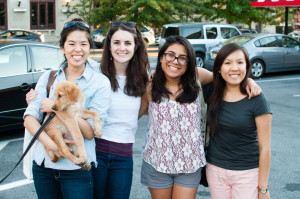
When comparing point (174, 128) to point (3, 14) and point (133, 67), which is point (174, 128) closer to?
point (133, 67)

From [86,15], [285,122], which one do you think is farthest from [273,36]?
[86,15]

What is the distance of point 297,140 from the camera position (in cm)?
614

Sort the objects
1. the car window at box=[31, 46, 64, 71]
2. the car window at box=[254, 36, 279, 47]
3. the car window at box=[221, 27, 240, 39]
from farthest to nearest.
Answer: the car window at box=[221, 27, 240, 39]
the car window at box=[254, 36, 279, 47]
the car window at box=[31, 46, 64, 71]

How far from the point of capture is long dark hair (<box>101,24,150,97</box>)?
8.65ft

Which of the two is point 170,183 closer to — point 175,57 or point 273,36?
point 175,57

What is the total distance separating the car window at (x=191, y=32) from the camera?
15.5 meters

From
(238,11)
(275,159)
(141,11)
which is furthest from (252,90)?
(238,11)

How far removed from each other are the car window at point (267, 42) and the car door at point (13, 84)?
375 inches

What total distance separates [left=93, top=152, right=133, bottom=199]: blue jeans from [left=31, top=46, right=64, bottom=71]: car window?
3.97m

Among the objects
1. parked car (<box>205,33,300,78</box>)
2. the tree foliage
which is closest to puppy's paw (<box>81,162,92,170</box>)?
parked car (<box>205,33,300,78</box>)

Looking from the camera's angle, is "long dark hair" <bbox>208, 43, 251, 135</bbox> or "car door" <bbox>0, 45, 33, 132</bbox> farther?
"car door" <bbox>0, 45, 33, 132</bbox>

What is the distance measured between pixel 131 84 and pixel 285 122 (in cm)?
555

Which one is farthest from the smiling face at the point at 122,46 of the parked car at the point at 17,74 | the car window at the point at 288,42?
the car window at the point at 288,42

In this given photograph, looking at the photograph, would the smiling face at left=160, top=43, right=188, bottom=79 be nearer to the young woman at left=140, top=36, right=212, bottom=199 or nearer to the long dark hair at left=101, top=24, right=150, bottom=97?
the young woman at left=140, top=36, right=212, bottom=199
